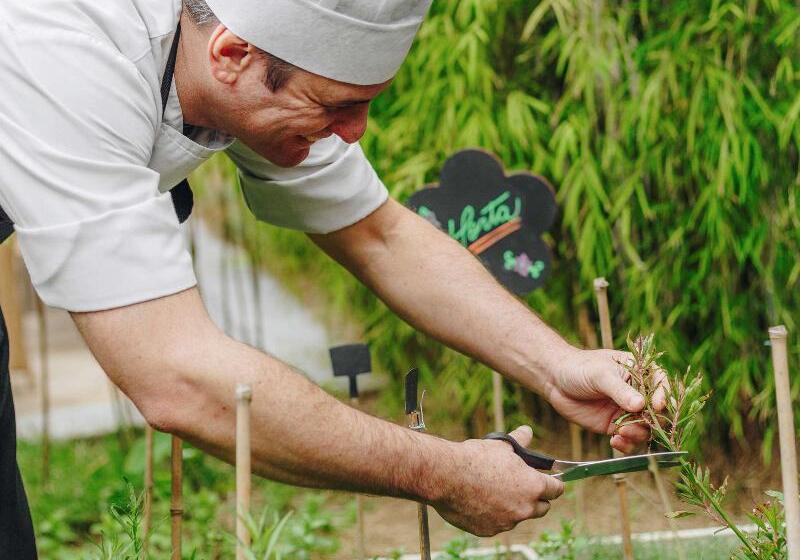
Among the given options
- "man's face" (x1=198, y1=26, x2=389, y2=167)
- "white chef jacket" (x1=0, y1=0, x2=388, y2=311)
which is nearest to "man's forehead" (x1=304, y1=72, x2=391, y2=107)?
"man's face" (x1=198, y1=26, x2=389, y2=167)

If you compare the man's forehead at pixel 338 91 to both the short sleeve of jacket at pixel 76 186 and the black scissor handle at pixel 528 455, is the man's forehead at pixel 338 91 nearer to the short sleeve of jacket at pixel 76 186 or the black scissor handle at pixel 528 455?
the short sleeve of jacket at pixel 76 186

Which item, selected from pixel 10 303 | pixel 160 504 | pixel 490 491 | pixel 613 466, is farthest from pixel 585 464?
pixel 10 303

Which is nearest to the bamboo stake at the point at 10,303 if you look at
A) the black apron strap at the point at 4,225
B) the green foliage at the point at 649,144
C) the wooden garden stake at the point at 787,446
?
the green foliage at the point at 649,144

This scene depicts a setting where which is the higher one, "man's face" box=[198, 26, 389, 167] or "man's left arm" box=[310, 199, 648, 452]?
"man's face" box=[198, 26, 389, 167]

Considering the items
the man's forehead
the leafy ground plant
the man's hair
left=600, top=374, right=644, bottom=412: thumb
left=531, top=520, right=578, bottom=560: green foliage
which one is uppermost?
the man's hair

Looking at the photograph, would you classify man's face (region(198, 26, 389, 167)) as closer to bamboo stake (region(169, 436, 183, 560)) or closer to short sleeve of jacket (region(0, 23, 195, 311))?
short sleeve of jacket (region(0, 23, 195, 311))

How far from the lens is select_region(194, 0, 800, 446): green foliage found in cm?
289

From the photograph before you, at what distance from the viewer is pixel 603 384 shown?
5.30 ft

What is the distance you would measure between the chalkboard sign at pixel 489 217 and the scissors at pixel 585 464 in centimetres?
81

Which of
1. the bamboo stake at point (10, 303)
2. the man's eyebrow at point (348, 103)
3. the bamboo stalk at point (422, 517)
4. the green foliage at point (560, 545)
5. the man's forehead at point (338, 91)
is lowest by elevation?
the bamboo stake at point (10, 303)

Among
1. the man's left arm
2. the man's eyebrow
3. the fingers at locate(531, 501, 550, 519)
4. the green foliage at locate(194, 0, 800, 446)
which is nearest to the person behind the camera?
the fingers at locate(531, 501, 550, 519)

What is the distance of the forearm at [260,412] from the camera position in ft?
4.24

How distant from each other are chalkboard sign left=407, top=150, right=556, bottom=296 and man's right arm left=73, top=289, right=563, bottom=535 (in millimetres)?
941

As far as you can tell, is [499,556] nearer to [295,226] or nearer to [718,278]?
[295,226]
